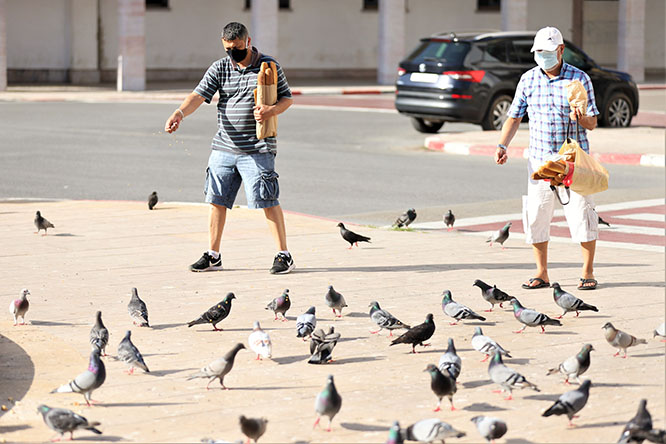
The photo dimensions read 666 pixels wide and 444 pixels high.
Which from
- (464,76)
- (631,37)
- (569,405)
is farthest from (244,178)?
(631,37)

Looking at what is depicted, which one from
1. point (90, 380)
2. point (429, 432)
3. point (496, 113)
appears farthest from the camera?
point (496, 113)

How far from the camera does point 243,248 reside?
11.1m

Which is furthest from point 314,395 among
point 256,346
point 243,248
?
point 243,248

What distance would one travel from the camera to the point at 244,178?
32.5ft

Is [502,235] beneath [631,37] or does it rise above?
beneath

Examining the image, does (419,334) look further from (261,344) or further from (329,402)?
(329,402)

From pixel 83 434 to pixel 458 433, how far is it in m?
1.73

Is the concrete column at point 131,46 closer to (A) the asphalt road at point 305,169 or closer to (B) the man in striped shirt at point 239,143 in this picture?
(A) the asphalt road at point 305,169

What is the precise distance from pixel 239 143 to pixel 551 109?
8.25 feet

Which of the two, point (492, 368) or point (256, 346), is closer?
point (492, 368)

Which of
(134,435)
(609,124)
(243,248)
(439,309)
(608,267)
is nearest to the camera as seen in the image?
(134,435)

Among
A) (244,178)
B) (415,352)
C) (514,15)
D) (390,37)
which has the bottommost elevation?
(415,352)

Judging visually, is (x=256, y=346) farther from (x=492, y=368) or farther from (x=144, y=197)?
(x=144, y=197)

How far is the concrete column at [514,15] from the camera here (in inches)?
1794
